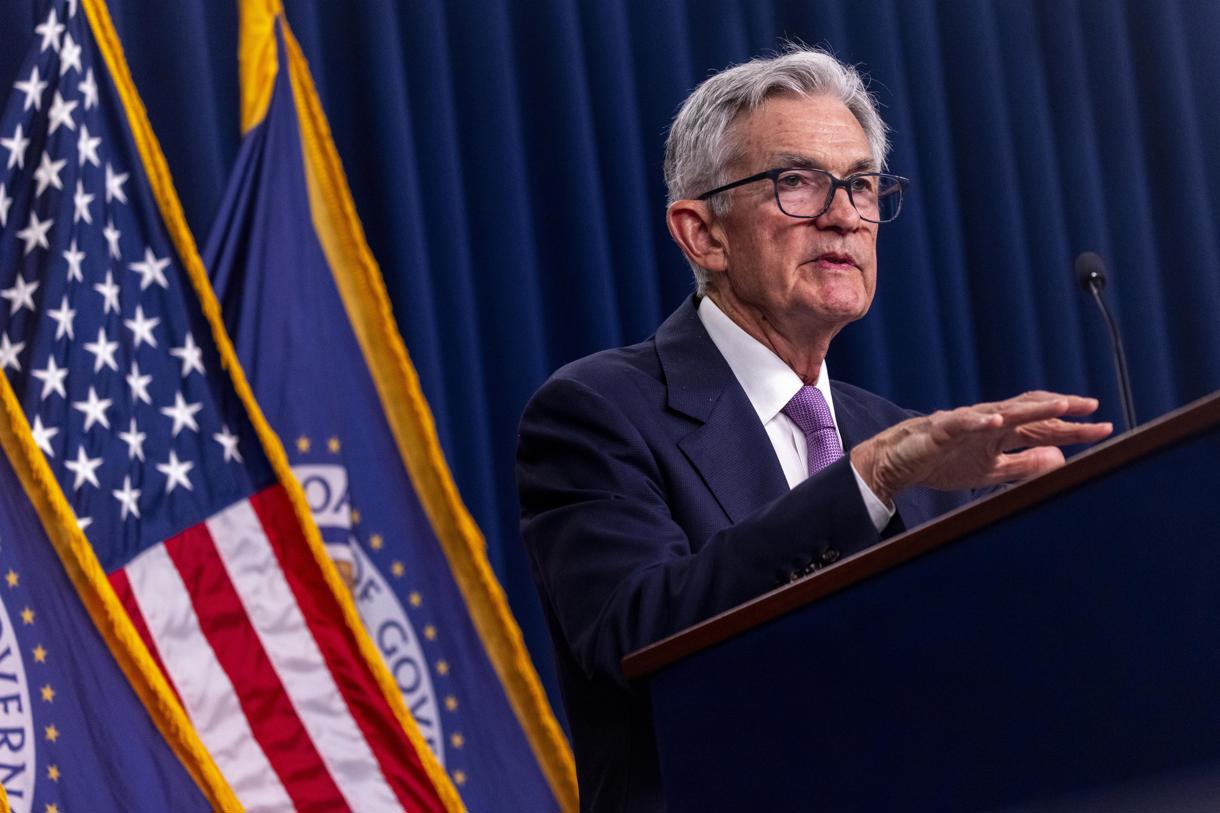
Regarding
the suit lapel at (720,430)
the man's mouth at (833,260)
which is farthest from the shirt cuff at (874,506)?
the man's mouth at (833,260)

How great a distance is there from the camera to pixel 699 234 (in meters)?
2.13

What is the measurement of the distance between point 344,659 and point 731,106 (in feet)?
4.63

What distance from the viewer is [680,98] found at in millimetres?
3725

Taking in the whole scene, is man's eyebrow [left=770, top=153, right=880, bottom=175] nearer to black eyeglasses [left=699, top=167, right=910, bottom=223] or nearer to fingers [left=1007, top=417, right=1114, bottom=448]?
black eyeglasses [left=699, top=167, right=910, bottom=223]

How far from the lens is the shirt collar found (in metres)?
1.89

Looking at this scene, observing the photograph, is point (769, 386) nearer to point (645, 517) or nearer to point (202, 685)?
point (645, 517)

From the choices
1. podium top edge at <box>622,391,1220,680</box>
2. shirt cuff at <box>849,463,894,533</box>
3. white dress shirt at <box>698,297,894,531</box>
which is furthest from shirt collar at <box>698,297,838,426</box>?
podium top edge at <box>622,391,1220,680</box>

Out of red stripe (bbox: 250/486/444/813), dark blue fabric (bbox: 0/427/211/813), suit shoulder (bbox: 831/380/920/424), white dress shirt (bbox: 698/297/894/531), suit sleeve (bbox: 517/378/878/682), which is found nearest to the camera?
suit sleeve (bbox: 517/378/878/682)

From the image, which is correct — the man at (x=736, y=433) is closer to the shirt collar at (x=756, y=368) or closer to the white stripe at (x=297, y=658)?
the shirt collar at (x=756, y=368)

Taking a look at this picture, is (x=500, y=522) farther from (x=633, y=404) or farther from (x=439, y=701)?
(x=633, y=404)

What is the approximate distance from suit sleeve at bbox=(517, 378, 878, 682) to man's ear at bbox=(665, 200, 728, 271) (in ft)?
1.38

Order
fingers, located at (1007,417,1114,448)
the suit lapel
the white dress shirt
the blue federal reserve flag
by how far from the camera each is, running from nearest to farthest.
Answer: fingers, located at (1007,417,1114,448) → the suit lapel → the white dress shirt → the blue federal reserve flag

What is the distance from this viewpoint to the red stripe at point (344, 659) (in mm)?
2891

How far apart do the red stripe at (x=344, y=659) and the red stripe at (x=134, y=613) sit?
0.91 feet
